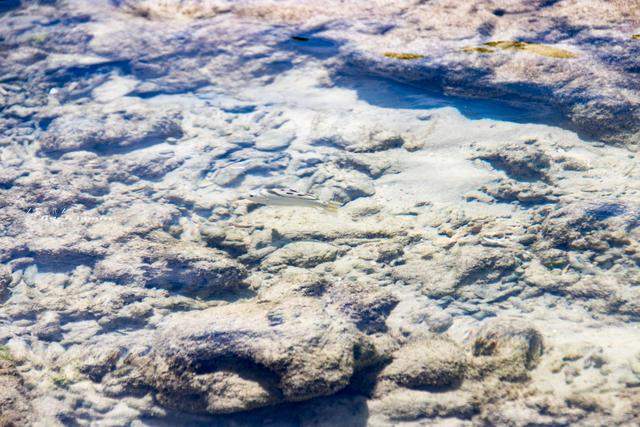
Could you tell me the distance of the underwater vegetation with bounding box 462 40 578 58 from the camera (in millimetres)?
5324

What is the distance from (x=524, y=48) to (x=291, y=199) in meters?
3.57

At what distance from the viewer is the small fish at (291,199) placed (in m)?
4.54

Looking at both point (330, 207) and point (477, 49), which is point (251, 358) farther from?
point (477, 49)

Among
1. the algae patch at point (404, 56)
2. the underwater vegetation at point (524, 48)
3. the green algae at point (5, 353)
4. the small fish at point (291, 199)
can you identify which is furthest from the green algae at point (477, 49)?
the green algae at point (5, 353)

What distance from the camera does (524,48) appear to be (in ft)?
18.2

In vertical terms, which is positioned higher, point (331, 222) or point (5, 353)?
point (331, 222)

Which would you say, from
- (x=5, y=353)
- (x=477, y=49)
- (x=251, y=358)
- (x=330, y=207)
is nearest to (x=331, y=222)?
(x=330, y=207)

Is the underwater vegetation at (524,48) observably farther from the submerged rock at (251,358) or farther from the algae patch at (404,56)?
the submerged rock at (251,358)

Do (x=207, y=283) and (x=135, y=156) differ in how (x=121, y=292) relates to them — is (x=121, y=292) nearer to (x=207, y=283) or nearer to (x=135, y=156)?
(x=207, y=283)

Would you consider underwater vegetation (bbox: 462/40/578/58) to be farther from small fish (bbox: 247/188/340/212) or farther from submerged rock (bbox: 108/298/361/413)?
submerged rock (bbox: 108/298/361/413)

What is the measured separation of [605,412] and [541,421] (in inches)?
13.4

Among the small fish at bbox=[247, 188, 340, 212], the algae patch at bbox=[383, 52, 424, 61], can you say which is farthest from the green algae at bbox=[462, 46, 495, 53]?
the small fish at bbox=[247, 188, 340, 212]

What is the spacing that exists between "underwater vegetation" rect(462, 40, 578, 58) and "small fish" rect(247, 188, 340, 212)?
2981mm

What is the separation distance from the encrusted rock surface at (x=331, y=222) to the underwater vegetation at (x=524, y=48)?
3 centimetres
